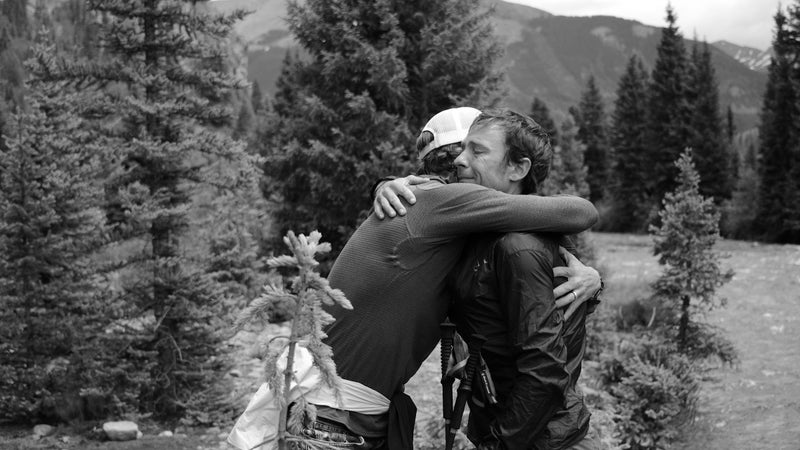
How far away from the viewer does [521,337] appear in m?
2.85

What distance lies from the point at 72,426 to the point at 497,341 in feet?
24.9

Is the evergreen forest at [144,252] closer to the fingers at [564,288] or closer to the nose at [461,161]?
the fingers at [564,288]

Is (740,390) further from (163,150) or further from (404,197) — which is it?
(404,197)

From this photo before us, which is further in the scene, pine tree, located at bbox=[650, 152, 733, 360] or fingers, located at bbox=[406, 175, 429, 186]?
pine tree, located at bbox=[650, 152, 733, 360]

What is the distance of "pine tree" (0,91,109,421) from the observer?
8.95 m

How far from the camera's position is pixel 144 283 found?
30.2ft

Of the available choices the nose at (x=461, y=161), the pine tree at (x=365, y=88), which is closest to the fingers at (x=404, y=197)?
the nose at (x=461, y=161)

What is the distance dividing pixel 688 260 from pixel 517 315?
7.61 metres

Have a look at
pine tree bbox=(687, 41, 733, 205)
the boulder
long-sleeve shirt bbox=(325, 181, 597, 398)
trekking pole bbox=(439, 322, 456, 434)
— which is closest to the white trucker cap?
long-sleeve shirt bbox=(325, 181, 597, 398)

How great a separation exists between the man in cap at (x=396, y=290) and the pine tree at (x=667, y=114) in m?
42.6

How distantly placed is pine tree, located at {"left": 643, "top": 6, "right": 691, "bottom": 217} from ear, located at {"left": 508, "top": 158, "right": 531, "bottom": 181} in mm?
42292

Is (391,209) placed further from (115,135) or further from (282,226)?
(282,226)

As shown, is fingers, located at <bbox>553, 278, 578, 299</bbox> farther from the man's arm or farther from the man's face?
the man's face

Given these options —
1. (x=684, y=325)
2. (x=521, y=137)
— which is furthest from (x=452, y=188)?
(x=684, y=325)
